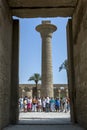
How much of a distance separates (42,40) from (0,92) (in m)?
23.0

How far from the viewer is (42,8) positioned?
34.1 ft

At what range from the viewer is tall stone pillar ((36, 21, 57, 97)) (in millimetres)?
30078

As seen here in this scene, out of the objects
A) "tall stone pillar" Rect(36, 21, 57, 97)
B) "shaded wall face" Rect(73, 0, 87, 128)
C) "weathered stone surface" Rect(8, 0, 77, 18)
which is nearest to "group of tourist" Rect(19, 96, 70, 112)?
"tall stone pillar" Rect(36, 21, 57, 97)

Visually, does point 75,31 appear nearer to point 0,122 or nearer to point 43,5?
point 43,5

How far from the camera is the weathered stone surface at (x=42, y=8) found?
9919 millimetres

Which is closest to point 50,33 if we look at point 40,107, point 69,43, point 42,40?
point 42,40

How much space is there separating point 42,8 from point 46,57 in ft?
64.7

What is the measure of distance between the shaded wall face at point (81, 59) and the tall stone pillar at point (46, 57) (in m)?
19.5

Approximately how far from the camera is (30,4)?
33.1 feet

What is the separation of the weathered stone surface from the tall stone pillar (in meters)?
19.0

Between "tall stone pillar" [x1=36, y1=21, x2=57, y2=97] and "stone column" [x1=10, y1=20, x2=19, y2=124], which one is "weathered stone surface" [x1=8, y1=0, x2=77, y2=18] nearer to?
"stone column" [x1=10, y1=20, x2=19, y2=124]

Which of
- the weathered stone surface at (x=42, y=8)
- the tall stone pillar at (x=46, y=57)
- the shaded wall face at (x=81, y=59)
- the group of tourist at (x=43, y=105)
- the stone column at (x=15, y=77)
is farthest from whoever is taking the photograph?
the tall stone pillar at (x=46, y=57)

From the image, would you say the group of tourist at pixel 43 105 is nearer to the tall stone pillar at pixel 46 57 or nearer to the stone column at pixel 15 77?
the tall stone pillar at pixel 46 57

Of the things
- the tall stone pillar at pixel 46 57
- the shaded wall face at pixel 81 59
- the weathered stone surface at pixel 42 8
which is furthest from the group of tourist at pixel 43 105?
the shaded wall face at pixel 81 59
